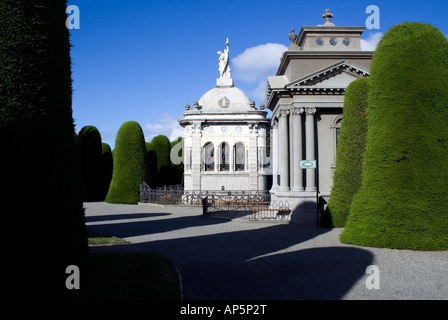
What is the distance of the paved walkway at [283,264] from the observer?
687 cm

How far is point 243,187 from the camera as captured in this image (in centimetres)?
2961

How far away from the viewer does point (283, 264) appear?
897cm

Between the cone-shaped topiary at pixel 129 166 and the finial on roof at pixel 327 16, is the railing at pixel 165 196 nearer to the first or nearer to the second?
the cone-shaped topiary at pixel 129 166

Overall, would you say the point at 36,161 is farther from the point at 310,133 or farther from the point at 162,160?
the point at 162,160

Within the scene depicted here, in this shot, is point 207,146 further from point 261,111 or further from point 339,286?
point 339,286

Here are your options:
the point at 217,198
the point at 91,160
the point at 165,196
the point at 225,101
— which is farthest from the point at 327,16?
the point at 91,160

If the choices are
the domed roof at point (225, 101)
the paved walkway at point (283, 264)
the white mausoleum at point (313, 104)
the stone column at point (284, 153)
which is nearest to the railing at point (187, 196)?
the stone column at point (284, 153)

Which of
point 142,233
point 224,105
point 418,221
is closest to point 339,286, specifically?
point 418,221

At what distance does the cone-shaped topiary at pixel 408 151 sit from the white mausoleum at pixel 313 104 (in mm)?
6970

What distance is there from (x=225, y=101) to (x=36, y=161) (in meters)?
25.2

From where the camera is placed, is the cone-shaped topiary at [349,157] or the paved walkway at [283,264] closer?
the paved walkway at [283,264]

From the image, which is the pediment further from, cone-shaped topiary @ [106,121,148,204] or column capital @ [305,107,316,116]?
cone-shaped topiary @ [106,121,148,204]

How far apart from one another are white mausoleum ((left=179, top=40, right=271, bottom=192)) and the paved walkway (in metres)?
14.0

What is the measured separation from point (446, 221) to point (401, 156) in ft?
7.00
